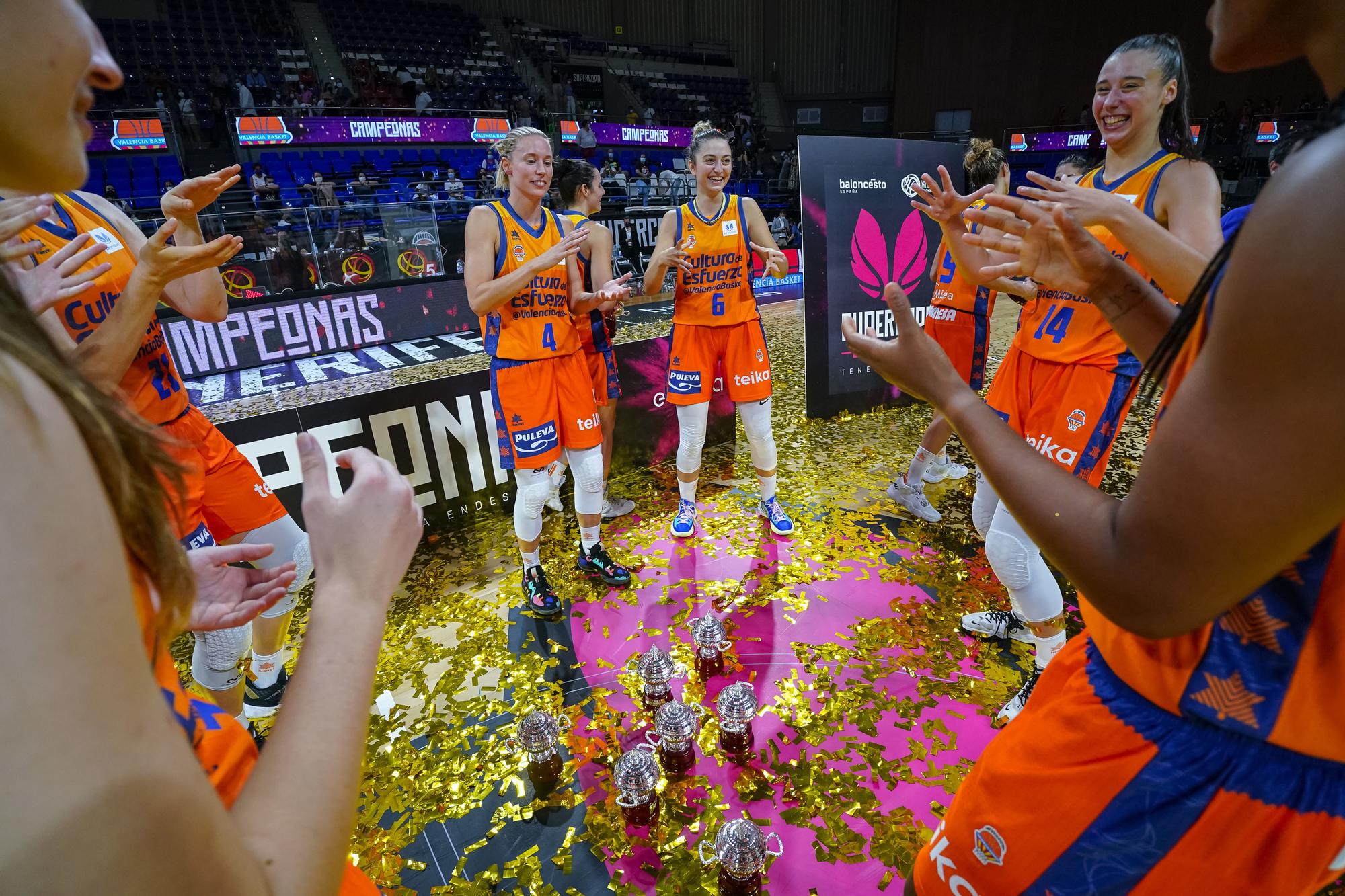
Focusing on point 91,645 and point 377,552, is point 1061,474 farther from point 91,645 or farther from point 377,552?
point 91,645

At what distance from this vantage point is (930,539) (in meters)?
3.61

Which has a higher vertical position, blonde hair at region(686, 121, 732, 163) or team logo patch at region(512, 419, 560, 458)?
blonde hair at region(686, 121, 732, 163)

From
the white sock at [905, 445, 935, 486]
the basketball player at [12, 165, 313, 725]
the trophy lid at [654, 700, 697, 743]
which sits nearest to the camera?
the basketball player at [12, 165, 313, 725]

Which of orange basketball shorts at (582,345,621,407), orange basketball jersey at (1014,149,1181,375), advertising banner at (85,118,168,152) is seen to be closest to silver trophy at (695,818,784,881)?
orange basketball jersey at (1014,149,1181,375)

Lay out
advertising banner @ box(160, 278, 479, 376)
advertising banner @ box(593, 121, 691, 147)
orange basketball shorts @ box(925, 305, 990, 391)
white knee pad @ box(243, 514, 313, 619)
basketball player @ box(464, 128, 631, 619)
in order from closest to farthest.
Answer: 1. white knee pad @ box(243, 514, 313, 619)
2. basketball player @ box(464, 128, 631, 619)
3. orange basketball shorts @ box(925, 305, 990, 391)
4. advertising banner @ box(160, 278, 479, 376)
5. advertising banner @ box(593, 121, 691, 147)

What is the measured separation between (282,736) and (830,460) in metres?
4.40

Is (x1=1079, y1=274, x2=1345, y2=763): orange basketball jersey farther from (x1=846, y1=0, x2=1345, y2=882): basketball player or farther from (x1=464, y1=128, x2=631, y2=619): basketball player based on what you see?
(x1=464, y1=128, x2=631, y2=619): basketball player

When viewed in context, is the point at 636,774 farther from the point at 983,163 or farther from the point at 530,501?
the point at 983,163

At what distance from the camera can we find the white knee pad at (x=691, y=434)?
3.73 m

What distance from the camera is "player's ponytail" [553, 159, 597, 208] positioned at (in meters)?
3.82

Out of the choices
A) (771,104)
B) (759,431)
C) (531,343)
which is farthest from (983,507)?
(771,104)

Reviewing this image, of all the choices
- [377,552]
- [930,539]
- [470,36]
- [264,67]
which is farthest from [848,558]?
[470,36]

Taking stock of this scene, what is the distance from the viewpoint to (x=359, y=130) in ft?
44.9

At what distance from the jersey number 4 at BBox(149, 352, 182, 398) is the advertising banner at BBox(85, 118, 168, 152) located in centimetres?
1282
